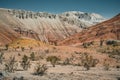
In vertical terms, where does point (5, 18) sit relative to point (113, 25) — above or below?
above

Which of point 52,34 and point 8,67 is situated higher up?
point 52,34

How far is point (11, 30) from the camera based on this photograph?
14175 centimetres

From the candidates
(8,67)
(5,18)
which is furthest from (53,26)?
(8,67)

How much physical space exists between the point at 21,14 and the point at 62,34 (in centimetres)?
3244

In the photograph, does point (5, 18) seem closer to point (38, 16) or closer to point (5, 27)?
point (5, 27)

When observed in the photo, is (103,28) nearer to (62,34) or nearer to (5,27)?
(5,27)

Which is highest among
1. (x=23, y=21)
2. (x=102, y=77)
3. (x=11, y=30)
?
(x=23, y=21)

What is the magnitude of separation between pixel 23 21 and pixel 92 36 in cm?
8436

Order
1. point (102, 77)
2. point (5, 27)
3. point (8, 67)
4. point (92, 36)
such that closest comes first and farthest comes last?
1. point (102, 77)
2. point (8, 67)
3. point (92, 36)
4. point (5, 27)

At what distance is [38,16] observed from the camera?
19625 cm

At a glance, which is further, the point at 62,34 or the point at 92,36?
the point at 62,34

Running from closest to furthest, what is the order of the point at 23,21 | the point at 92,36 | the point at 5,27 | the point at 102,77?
the point at 102,77
the point at 92,36
the point at 5,27
the point at 23,21

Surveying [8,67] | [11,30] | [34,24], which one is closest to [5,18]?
[11,30]

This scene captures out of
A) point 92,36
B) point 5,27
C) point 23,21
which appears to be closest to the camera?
point 92,36
